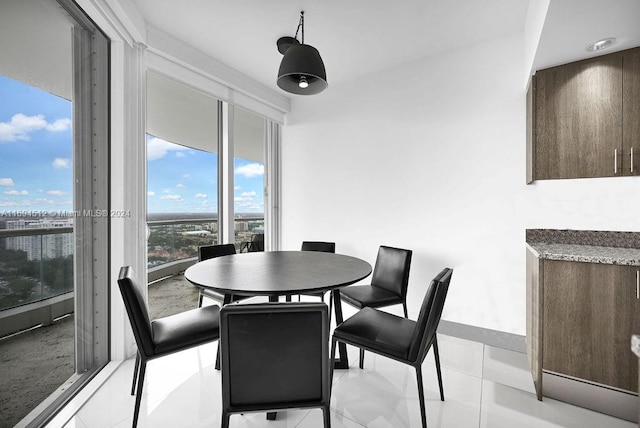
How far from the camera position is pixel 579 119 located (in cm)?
211

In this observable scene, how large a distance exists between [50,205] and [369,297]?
7.47 ft

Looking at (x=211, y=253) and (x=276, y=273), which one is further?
(x=211, y=253)

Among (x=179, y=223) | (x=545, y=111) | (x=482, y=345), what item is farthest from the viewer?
(x=179, y=223)

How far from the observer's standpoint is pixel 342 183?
12.1 feet

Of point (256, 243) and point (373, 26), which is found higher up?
point (373, 26)

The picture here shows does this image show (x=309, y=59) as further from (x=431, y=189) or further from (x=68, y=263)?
(x=68, y=263)

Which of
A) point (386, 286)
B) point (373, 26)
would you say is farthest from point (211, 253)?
point (373, 26)

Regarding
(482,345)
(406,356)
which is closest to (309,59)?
(406,356)

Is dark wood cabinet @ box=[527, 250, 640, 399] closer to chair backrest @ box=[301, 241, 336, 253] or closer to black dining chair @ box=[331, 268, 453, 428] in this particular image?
black dining chair @ box=[331, 268, 453, 428]

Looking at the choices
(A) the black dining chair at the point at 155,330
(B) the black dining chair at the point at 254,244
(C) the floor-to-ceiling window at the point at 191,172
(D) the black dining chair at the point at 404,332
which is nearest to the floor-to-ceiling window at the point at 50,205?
(A) the black dining chair at the point at 155,330

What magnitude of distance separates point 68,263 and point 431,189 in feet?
10.2

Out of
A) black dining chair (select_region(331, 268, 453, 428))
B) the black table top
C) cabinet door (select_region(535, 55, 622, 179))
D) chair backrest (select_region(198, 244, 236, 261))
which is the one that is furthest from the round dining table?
cabinet door (select_region(535, 55, 622, 179))

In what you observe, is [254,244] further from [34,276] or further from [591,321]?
[591,321]

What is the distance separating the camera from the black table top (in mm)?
1568
